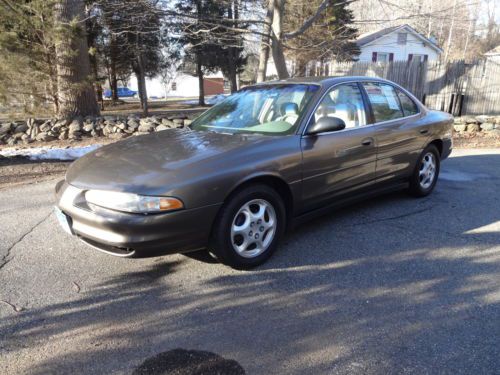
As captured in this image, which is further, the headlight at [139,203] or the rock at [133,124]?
the rock at [133,124]

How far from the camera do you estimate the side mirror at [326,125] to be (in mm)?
3777

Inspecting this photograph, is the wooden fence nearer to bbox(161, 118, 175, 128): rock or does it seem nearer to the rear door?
bbox(161, 118, 175, 128): rock

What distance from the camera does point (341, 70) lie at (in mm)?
16531

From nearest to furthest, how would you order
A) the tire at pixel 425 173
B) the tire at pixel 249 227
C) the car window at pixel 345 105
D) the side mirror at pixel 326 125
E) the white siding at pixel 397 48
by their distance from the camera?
the tire at pixel 249 227 → the side mirror at pixel 326 125 → the car window at pixel 345 105 → the tire at pixel 425 173 → the white siding at pixel 397 48

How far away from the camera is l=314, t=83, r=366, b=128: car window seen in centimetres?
416

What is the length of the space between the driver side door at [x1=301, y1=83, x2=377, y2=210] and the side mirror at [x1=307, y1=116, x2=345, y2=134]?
0.24 feet

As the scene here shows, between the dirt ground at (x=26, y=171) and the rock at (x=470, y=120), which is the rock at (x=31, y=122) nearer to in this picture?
the dirt ground at (x=26, y=171)

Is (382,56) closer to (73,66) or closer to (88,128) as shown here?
(73,66)

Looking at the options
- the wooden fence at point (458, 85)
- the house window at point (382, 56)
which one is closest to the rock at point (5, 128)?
the wooden fence at point (458, 85)

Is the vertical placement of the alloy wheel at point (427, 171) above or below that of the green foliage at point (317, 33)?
below

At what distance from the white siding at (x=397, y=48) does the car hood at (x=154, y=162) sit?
33298 mm

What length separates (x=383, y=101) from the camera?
482cm

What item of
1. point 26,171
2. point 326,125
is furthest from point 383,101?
point 26,171

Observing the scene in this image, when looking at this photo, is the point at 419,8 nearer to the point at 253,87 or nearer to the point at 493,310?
the point at 253,87
